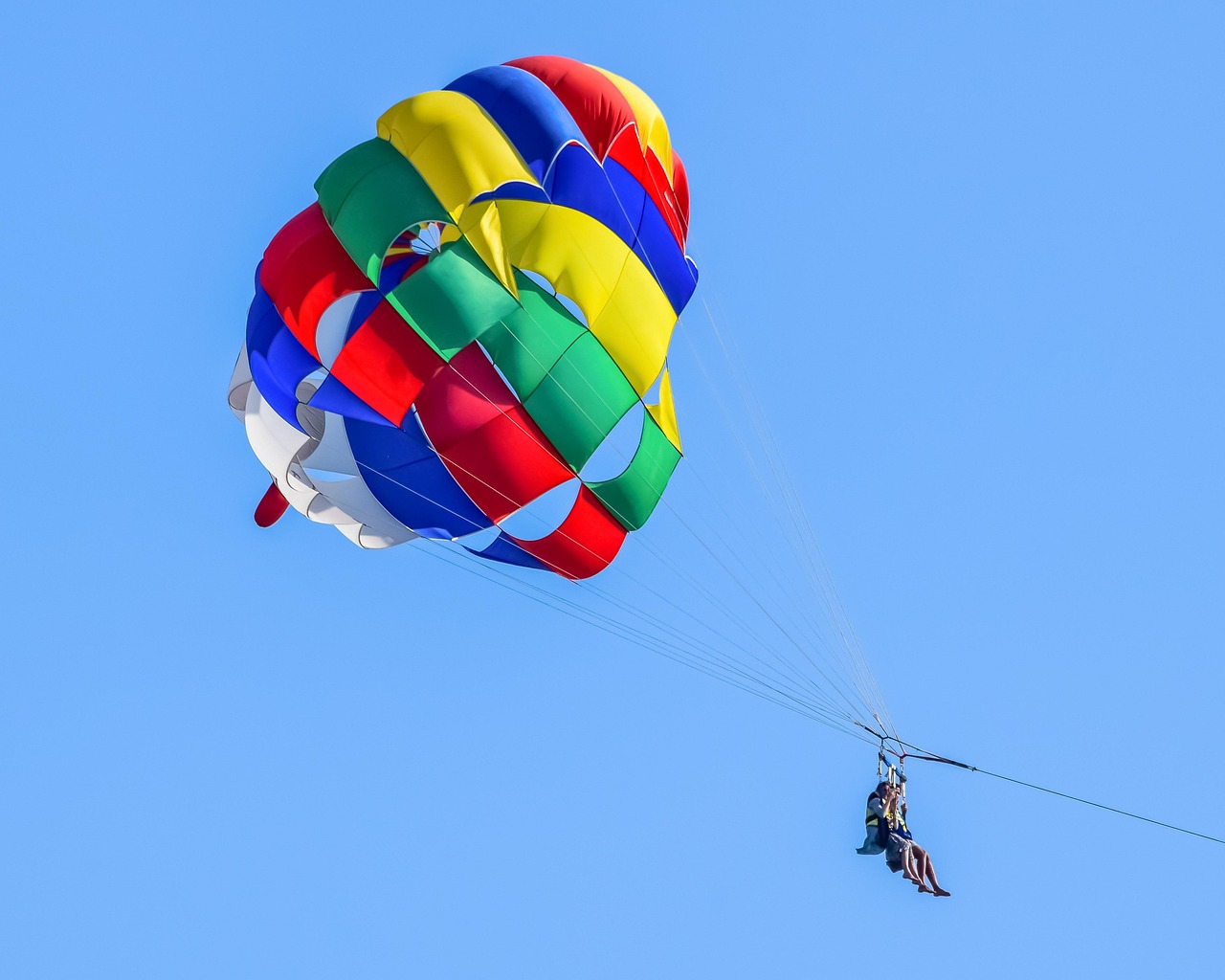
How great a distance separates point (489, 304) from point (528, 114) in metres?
1.53

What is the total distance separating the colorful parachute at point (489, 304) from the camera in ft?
47.9

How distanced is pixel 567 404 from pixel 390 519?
213 centimetres

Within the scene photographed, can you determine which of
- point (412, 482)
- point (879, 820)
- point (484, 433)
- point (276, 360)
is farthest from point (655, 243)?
point (879, 820)

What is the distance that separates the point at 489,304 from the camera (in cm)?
1464

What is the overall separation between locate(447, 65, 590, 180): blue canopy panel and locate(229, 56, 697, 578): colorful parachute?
0.02m

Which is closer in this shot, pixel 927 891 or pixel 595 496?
pixel 927 891

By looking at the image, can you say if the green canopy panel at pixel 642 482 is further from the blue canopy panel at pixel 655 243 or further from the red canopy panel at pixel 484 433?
the blue canopy panel at pixel 655 243

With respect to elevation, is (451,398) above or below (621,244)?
below

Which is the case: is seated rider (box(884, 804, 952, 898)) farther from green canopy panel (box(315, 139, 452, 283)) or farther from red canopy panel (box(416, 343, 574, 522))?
green canopy panel (box(315, 139, 452, 283))

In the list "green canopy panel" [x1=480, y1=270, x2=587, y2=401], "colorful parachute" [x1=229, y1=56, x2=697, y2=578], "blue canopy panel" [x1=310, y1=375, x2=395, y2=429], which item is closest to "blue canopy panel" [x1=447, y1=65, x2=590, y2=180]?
"colorful parachute" [x1=229, y1=56, x2=697, y2=578]

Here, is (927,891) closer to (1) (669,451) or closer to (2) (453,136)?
(1) (669,451)

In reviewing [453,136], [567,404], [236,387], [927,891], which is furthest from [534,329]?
[927,891]

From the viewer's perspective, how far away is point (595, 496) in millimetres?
15500

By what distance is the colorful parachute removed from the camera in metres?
14.6
